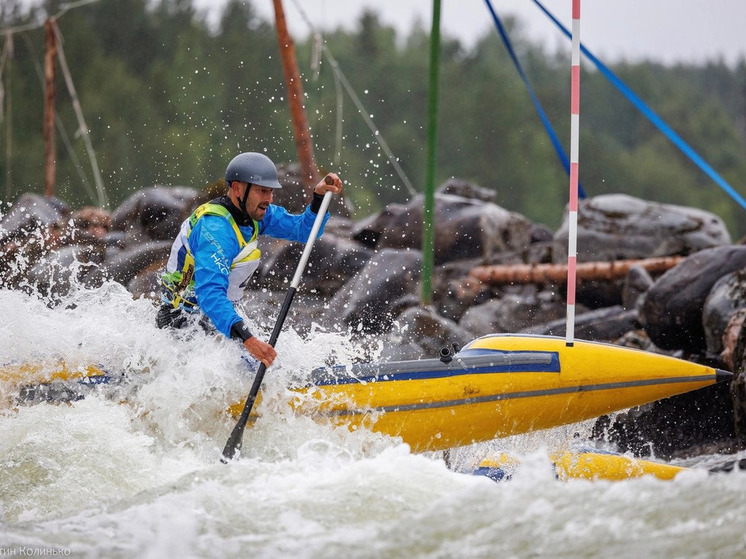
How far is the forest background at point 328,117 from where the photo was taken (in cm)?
3616

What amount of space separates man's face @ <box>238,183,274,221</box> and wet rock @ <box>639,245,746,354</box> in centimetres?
389

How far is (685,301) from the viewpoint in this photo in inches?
321

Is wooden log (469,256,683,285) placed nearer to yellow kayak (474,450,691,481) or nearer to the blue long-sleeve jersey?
yellow kayak (474,450,691,481)

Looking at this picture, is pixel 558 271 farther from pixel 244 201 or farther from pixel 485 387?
pixel 244 201

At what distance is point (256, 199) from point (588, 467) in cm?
252

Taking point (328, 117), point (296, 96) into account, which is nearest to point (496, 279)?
point (296, 96)

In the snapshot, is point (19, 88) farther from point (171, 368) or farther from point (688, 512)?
point (688, 512)

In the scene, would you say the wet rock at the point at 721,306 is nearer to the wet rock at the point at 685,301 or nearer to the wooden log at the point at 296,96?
the wet rock at the point at 685,301

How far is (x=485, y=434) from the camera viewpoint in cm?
597

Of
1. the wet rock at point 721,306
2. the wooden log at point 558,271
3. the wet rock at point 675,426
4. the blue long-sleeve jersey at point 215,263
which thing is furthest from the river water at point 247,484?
the wooden log at point 558,271

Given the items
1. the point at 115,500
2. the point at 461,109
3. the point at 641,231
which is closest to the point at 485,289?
the point at 641,231

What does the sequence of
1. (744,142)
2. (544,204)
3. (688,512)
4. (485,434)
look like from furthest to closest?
1. (744,142)
2. (544,204)
3. (485,434)
4. (688,512)

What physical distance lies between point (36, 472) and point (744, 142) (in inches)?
1996

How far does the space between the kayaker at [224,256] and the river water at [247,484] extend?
0.24 meters
